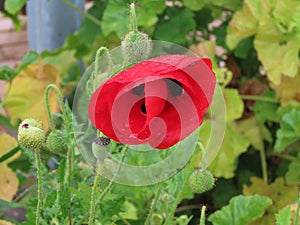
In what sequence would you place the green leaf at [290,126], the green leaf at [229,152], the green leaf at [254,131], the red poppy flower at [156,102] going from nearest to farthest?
1. the red poppy flower at [156,102]
2. the green leaf at [290,126]
3. the green leaf at [229,152]
4. the green leaf at [254,131]

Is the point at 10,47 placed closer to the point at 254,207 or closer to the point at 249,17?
the point at 249,17

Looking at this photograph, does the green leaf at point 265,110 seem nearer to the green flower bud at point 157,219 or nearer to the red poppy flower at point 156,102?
the green flower bud at point 157,219

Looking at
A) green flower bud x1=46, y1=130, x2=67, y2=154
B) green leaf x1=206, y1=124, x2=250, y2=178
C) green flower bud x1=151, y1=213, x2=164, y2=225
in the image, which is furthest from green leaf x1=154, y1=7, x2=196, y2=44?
green flower bud x1=46, y1=130, x2=67, y2=154

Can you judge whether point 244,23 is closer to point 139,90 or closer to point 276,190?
point 276,190

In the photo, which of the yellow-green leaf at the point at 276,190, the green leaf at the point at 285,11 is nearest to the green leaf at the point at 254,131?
the yellow-green leaf at the point at 276,190

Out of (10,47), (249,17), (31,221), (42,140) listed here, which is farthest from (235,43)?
(10,47)

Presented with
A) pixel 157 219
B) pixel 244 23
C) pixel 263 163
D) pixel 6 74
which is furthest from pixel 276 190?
pixel 6 74

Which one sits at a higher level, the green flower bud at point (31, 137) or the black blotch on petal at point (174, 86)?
the black blotch on petal at point (174, 86)
